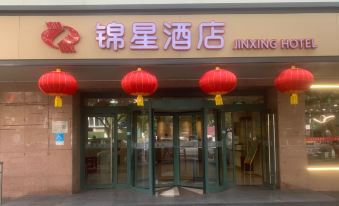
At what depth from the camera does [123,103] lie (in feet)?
45.2

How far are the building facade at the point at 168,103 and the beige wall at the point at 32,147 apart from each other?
0.10 ft

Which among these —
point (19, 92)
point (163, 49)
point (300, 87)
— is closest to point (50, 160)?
point (19, 92)

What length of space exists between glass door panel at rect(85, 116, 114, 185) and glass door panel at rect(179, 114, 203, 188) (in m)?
2.27

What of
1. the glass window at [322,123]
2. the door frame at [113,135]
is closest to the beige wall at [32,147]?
the door frame at [113,135]

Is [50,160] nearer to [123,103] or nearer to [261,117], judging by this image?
[123,103]

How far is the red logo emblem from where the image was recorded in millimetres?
9492

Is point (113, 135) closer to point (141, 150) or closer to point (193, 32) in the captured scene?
point (141, 150)

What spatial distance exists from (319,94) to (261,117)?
1925 mm

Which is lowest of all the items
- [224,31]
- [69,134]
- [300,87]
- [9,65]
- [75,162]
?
[75,162]

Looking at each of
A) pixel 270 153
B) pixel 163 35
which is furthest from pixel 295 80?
pixel 270 153

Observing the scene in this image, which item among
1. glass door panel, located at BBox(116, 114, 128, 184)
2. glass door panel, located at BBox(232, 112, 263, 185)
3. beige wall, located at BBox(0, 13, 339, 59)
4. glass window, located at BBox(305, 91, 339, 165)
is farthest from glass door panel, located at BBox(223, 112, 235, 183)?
beige wall, located at BBox(0, 13, 339, 59)

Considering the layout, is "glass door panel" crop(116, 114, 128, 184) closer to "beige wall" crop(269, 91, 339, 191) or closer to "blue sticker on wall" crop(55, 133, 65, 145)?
"blue sticker on wall" crop(55, 133, 65, 145)

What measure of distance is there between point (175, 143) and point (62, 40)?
17.7 ft

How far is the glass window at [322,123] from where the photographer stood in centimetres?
1296
